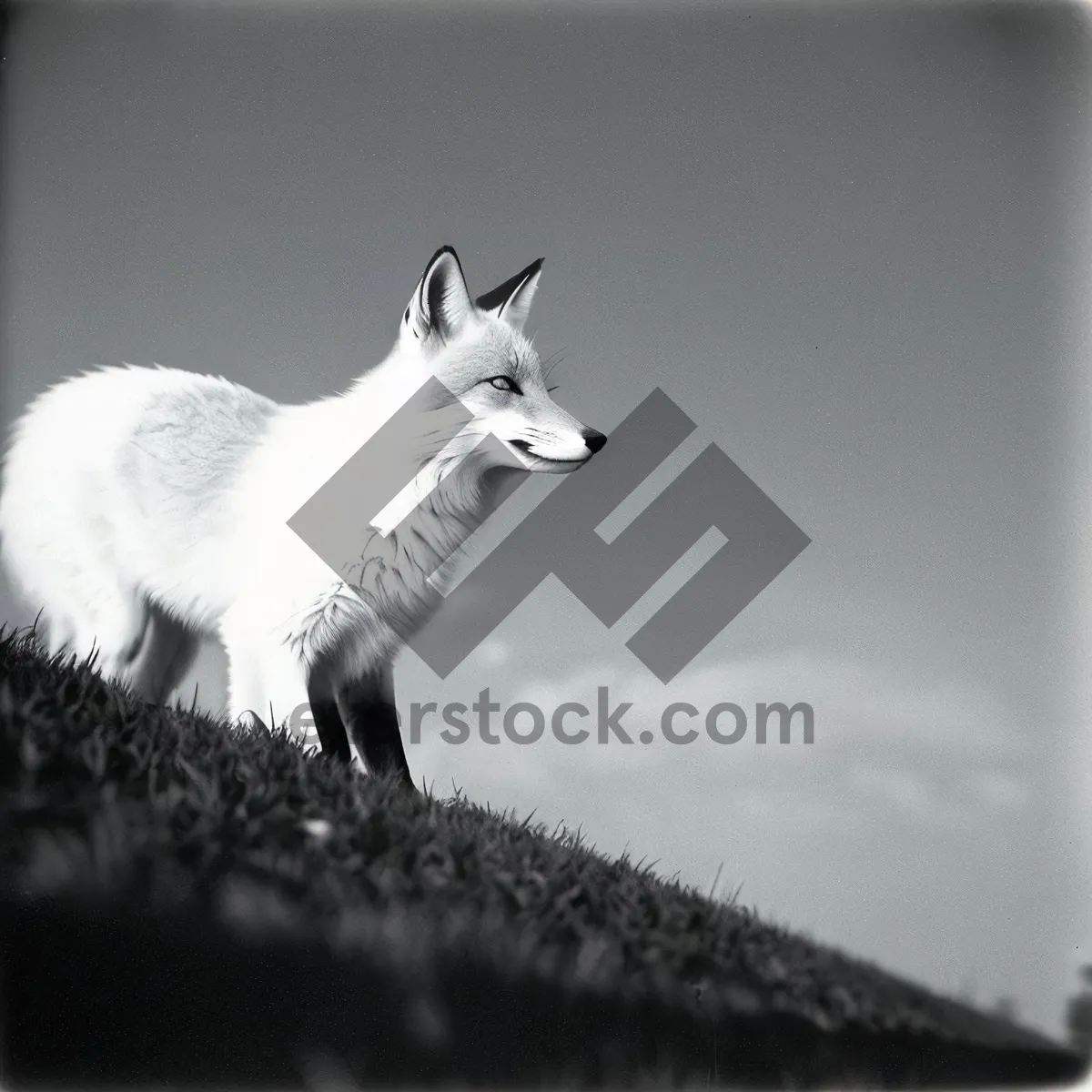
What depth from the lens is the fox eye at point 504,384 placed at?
326cm

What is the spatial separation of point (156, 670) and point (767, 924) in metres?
2.34

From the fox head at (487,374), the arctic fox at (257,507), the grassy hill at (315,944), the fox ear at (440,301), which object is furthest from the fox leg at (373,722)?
the fox ear at (440,301)

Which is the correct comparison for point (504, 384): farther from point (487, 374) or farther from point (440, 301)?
point (440, 301)

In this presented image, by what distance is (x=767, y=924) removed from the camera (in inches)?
122

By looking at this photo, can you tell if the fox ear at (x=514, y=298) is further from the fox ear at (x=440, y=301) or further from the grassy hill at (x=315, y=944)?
the grassy hill at (x=315, y=944)

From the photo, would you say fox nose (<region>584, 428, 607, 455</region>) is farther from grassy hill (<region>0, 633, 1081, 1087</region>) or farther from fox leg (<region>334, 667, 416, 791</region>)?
grassy hill (<region>0, 633, 1081, 1087</region>)

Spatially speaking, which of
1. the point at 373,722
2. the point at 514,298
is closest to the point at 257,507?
the point at 373,722

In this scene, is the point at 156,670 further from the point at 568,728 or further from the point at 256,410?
the point at 568,728

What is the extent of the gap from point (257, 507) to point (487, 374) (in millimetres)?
970

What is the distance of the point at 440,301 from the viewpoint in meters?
3.23

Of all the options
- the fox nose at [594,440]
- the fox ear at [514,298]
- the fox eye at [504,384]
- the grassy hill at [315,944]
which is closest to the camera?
the grassy hill at [315,944]

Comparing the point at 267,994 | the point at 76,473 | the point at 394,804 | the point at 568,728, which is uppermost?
the point at 76,473

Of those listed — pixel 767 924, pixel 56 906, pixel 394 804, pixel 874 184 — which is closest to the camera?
pixel 56 906

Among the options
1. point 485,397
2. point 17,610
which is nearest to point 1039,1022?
point 485,397
